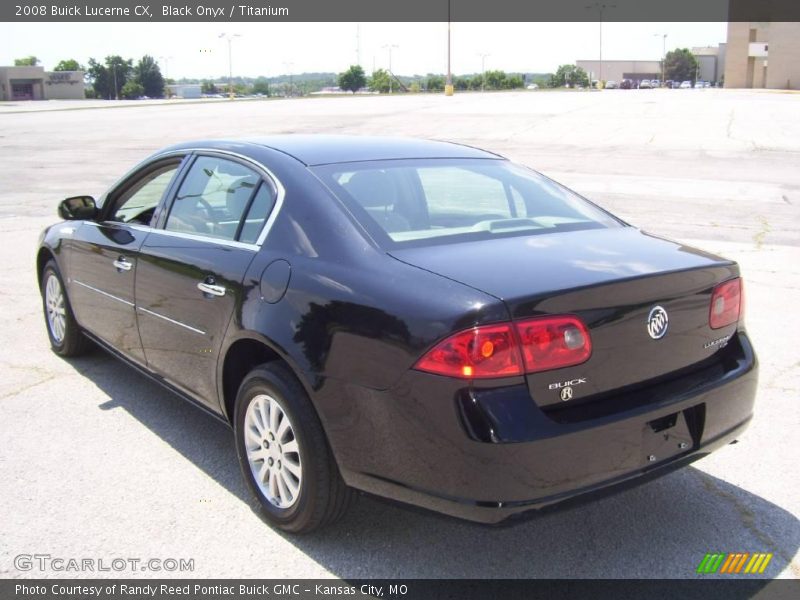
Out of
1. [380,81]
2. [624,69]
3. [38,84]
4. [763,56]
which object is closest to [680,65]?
[624,69]

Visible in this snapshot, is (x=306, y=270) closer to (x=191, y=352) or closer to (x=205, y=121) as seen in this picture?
(x=191, y=352)

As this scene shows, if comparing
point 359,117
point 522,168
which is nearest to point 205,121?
point 359,117

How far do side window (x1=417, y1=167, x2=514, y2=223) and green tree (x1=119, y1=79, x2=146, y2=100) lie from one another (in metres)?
142

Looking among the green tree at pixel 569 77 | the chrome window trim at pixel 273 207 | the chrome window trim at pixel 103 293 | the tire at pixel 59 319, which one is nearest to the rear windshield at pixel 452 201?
the chrome window trim at pixel 273 207

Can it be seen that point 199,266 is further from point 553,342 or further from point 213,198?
point 553,342

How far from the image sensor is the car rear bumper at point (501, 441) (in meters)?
2.63

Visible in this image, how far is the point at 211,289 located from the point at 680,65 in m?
160

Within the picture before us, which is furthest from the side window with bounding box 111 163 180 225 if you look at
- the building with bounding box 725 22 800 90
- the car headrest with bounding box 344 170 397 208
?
the building with bounding box 725 22 800 90

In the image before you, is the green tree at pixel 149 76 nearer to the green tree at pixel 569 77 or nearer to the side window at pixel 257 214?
the green tree at pixel 569 77

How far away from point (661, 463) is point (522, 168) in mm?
2061

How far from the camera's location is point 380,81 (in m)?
155

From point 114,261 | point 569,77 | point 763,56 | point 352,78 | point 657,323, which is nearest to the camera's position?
point 657,323

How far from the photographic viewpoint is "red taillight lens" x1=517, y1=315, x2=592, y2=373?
106 inches

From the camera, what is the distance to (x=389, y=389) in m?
2.80
